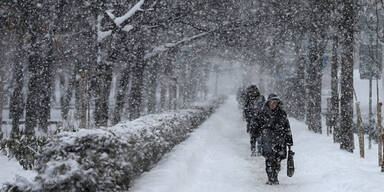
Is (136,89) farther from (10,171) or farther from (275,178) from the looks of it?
(275,178)

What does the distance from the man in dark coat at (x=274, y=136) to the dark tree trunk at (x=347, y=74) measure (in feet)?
A: 10.4

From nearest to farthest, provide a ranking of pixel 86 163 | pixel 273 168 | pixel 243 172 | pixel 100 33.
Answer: pixel 86 163
pixel 273 168
pixel 243 172
pixel 100 33

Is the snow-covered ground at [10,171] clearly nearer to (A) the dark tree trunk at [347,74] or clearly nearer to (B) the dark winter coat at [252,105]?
(B) the dark winter coat at [252,105]

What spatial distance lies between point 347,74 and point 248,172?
11.6ft

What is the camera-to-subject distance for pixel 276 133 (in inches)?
307

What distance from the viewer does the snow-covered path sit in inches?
265

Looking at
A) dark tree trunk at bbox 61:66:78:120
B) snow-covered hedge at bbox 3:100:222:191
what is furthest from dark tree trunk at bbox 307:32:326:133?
dark tree trunk at bbox 61:66:78:120

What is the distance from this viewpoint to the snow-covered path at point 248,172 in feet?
22.1

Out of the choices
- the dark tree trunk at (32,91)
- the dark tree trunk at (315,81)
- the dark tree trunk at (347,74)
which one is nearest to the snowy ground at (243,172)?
the dark tree trunk at (347,74)

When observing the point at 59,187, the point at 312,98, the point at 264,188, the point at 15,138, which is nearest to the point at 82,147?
the point at 59,187

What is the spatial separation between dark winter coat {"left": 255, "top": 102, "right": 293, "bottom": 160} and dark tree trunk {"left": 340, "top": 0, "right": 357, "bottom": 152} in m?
3.19

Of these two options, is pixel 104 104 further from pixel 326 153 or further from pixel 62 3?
pixel 326 153

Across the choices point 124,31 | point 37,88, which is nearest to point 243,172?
point 124,31

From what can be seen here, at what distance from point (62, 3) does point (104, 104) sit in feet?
13.7
